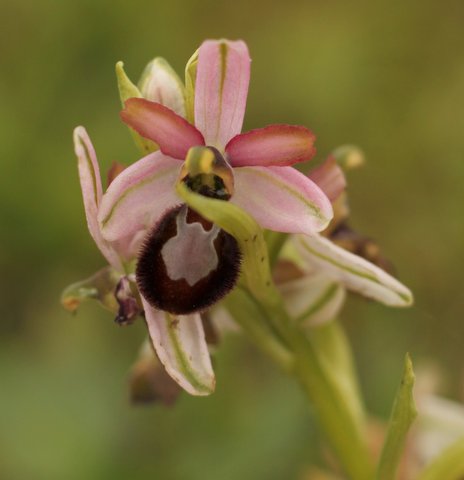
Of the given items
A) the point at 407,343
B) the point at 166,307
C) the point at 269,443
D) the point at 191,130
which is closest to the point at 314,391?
the point at 166,307

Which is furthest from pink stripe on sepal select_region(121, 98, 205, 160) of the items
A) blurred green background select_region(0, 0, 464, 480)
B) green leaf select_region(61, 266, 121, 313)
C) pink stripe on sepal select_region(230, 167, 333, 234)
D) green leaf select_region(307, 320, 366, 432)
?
blurred green background select_region(0, 0, 464, 480)

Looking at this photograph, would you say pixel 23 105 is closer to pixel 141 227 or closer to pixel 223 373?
pixel 223 373

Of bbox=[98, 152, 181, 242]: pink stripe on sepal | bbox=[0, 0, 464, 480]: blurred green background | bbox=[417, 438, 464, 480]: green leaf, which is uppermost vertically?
bbox=[98, 152, 181, 242]: pink stripe on sepal

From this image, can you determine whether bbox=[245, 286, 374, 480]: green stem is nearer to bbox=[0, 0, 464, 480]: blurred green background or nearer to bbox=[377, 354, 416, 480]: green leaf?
bbox=[377, 354, 416, 480]: green leaf

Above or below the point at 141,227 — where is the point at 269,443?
below

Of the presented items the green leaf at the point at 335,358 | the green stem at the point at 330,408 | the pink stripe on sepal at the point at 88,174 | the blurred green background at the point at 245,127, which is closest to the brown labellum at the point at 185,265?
the pink stripe on sepal at the point at 88,174

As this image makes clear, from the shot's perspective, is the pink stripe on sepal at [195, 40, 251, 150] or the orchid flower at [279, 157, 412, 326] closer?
the pink stripe on sepal at [195, 40, 251, 150]

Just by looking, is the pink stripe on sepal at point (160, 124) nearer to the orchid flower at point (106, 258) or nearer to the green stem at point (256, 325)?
the orchid flower at point (106, 258)
